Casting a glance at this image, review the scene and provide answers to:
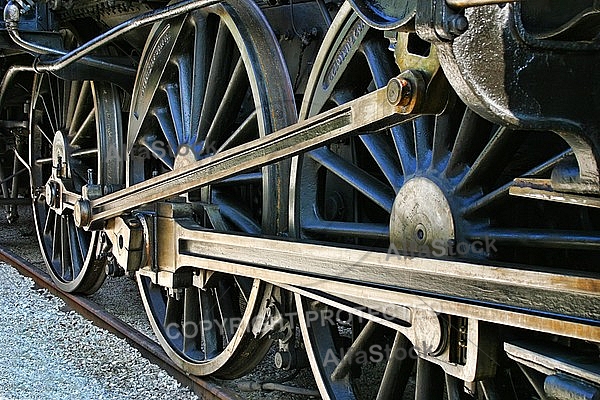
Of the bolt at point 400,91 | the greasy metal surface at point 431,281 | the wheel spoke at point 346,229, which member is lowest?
the greasy metal surface at point 431,281

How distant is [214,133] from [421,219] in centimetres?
141

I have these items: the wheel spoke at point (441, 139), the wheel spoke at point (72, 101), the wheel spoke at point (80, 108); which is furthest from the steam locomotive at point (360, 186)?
the wheel spoke at point (72, 101)

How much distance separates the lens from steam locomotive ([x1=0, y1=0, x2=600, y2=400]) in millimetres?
1717

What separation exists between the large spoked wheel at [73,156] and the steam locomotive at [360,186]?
3 centimetres

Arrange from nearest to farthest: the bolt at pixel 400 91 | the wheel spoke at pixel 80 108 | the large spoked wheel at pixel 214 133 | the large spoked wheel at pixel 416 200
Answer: the bolt at pixel 400 91, the large spoked wheel at pixel 416 200, the large spoked wheel at pixel 214 133, the wheel spoke at pixel 80 108

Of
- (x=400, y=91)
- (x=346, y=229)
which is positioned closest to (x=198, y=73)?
(x=346, y=229)

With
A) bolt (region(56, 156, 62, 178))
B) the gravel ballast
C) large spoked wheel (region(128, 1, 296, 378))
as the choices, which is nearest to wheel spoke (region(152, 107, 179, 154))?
large spoked wheel (region(128, 1, 296, 378))

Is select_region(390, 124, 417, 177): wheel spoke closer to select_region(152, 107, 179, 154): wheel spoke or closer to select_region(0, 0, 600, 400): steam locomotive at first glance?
select_region(0, 0, 600, 400): steam locomotive

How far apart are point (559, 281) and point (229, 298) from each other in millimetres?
2050

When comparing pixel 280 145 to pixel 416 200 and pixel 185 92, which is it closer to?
pixel 416 200

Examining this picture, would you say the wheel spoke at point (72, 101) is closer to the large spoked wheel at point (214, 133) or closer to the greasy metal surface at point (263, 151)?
the large spoked wheel at point (214, 133)

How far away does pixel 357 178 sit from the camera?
2717mm

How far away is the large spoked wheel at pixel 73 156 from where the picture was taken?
461 cm

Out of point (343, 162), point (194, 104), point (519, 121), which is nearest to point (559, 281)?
point (519, 121)
